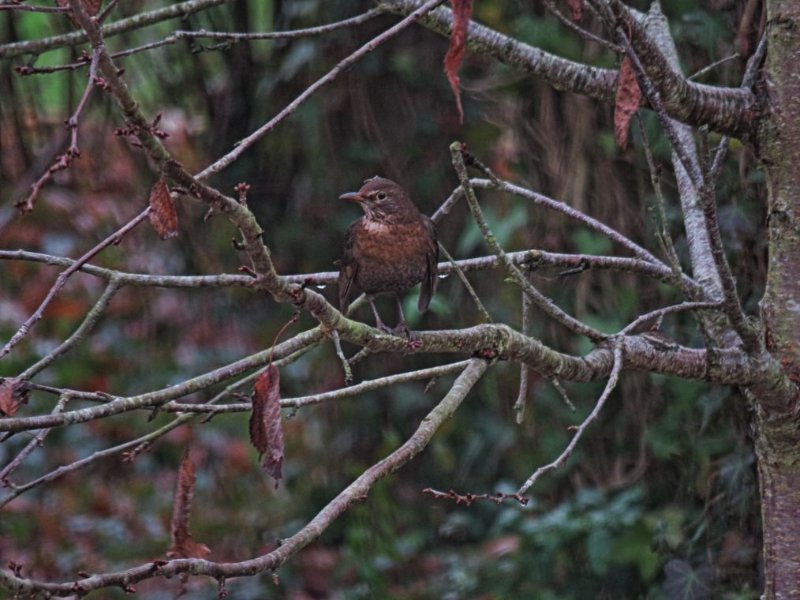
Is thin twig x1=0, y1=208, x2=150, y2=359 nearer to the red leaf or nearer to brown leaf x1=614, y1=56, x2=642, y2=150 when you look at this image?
the red leaf

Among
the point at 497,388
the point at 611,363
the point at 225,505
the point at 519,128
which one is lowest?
the point at 225,505

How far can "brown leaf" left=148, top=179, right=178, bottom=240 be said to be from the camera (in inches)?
65.9

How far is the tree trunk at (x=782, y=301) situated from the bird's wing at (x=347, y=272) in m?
1.17

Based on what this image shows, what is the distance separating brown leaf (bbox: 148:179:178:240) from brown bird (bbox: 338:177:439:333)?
5.99ft

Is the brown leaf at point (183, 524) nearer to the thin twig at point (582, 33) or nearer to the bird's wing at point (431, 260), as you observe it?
the thin twig at point (582, 33)

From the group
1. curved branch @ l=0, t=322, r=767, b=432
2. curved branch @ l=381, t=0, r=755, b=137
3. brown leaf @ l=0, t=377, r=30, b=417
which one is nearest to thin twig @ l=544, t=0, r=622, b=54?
curved branch @ l=381, t=0, r=755, b=137

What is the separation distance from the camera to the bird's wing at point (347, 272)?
133 inches

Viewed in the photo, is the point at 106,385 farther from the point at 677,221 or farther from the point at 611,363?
the point at 611,363

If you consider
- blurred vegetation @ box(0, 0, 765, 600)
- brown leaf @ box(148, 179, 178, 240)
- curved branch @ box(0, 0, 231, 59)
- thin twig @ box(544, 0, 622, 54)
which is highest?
curved branch @ box(0, 0, 231, 59)

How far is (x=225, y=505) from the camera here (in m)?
6.02

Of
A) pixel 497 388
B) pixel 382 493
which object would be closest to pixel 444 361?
pixel 497 388

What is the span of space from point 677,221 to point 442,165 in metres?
1.72

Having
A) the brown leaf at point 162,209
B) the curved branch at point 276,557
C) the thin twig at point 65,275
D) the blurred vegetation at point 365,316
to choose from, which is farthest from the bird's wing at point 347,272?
the brown leaf at point 162,209

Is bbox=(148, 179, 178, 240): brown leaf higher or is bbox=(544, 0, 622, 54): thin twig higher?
bbox=(544, 0, 622, 54): thin twig
